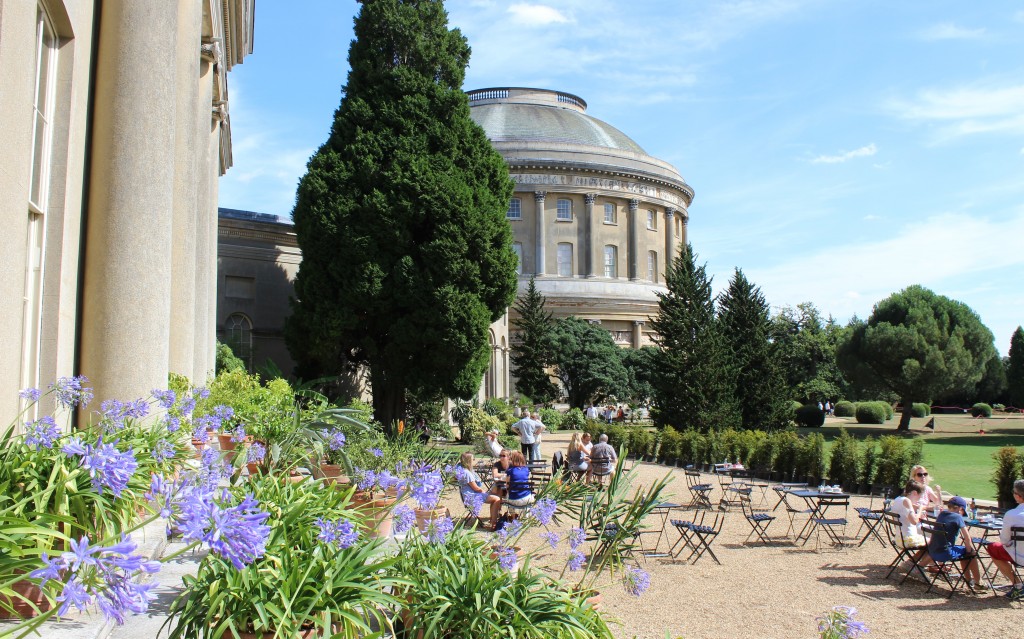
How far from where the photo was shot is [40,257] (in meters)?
6.74

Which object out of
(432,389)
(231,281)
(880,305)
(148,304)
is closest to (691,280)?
(432,389)

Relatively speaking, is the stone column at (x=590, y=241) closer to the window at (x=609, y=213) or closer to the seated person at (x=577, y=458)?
the window at (x=609, y=213)

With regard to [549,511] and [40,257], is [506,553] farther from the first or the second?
[40,257]

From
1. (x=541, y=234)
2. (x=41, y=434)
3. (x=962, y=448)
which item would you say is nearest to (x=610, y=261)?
(x=541, y=234)

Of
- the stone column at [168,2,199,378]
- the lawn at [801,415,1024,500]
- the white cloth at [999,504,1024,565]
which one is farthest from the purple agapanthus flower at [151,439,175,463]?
the lawn at [801,415,1024,500]

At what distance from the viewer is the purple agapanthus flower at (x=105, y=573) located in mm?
1817

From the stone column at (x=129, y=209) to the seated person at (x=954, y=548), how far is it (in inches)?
337

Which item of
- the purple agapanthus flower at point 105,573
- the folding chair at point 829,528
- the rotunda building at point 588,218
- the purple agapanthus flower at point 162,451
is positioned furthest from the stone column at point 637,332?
the purple agapanthus flower at point 105,573

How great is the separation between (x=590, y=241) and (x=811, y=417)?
923 inches

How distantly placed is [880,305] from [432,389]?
34784mm

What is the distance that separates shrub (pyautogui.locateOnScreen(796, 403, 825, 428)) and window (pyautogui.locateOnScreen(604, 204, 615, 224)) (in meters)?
24.0

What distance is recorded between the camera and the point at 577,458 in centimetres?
1647

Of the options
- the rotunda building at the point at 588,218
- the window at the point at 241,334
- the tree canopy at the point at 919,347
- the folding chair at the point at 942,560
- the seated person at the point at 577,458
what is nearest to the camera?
the folding chair at the point at 942,560

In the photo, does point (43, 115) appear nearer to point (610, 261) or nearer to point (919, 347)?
point (919, 347)
